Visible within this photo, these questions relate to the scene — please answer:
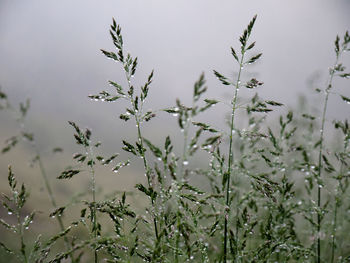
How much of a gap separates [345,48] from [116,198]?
6.52ft

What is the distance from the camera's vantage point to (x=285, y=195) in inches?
87.4

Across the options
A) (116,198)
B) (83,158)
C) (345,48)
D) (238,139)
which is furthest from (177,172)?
(345,48)

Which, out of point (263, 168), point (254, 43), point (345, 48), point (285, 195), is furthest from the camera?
point (263, 168)

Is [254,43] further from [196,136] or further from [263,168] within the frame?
[263,168]

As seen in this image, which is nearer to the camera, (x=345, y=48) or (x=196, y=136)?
(x=196, y=136)

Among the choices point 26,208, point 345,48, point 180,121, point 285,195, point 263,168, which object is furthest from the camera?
point 26,208

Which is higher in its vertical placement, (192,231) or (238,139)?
(238,139)

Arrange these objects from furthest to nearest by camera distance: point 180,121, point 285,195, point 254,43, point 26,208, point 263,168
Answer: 1. point 26,208
2. point 263,168
3. point 285,195
4. point 254,43
5. point 180,121

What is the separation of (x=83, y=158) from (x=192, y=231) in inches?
28.9

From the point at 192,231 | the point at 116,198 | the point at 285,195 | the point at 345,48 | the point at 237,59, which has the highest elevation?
the point at 345,48

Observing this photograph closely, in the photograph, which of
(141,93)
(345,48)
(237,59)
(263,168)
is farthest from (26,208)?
(345,48)

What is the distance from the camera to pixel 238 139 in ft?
9.11

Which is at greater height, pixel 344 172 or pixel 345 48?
pixel 345 48

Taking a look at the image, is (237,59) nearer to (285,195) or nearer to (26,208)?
(285,195)
